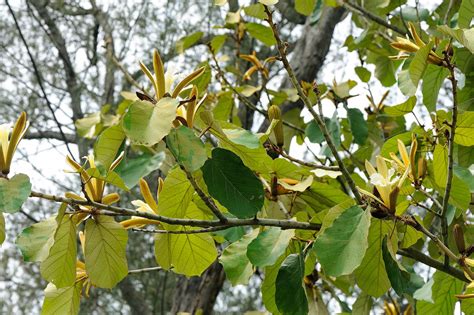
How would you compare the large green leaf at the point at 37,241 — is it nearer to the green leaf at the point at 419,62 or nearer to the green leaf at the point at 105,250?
the green leaf at the point at 105,250

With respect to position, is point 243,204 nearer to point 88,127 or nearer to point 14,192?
point 14,192

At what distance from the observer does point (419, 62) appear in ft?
3.00

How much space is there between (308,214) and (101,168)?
16.3 inches

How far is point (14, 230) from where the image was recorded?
4320mm

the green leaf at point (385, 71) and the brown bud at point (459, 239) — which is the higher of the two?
the green leaf at point (385, 71)

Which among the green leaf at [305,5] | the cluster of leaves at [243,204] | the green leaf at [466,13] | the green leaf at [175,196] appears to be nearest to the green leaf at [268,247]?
the cluster of leaves at [243,204]

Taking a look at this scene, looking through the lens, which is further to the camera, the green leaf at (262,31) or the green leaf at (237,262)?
the green leaf at (262,31)

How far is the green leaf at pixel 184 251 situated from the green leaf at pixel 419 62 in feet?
1.21

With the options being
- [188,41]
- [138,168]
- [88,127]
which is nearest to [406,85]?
[138,168]

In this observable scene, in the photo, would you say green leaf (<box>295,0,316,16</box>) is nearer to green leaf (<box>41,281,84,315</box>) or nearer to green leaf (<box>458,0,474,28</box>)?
green leaf (<box>458,0,474,28</box>)

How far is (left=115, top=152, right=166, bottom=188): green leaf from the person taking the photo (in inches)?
30.0

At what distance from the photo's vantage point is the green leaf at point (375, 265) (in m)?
0.88

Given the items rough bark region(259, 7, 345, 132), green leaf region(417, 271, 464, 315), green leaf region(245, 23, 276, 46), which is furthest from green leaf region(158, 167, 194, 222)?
rough bark region(259, 7, 345, 132)

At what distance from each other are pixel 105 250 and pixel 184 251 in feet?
0.52
